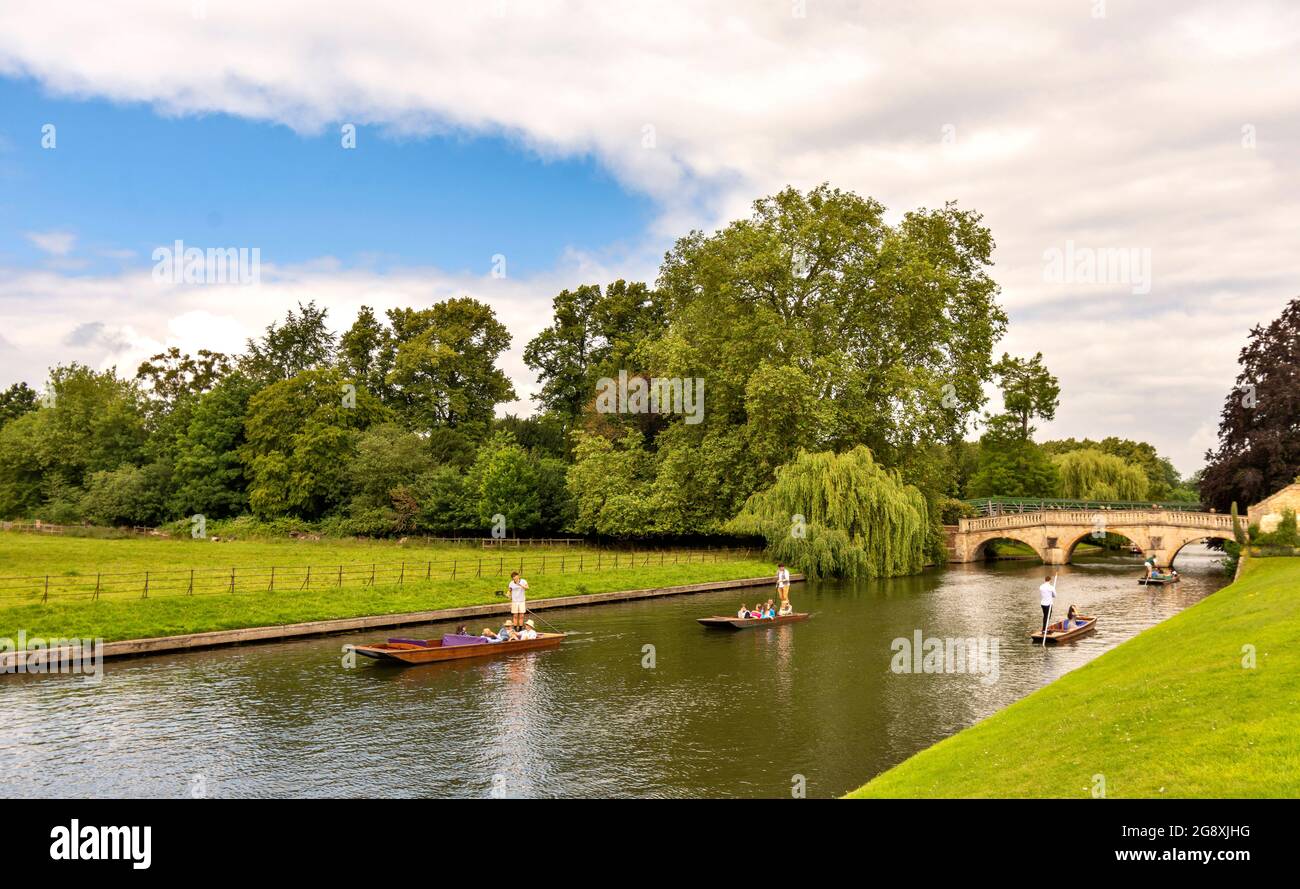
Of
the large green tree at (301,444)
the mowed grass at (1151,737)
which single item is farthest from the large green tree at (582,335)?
the mowed grass at (1151,737)

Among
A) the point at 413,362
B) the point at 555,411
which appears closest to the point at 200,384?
the point at 413,362

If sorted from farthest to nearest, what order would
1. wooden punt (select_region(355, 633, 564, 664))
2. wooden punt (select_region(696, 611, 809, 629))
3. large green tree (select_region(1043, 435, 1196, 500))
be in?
large green tree (select_region(1043, 435, 1196, 500)), wooden punt (select_region(696, 611, 809, 629)), wooden punt (select_region(355, 633, 564, 664))

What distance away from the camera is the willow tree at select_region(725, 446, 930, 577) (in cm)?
5119

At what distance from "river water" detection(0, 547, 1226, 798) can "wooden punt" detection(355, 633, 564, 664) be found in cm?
36

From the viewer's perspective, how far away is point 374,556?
5406 cm

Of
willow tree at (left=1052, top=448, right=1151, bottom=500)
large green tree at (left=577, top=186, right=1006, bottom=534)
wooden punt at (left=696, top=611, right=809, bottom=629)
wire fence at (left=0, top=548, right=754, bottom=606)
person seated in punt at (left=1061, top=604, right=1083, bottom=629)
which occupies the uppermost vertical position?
large green tree at (left=577, top=186, right=1006, bottom=534)

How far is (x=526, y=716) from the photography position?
60.4 feet

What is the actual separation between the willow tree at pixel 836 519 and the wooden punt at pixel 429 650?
2802 cm

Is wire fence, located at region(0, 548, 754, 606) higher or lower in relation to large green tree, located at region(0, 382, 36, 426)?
lower

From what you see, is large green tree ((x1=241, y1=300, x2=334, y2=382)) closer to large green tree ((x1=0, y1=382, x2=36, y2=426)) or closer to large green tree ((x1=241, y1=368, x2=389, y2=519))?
large green tree ((x1=241, y1=368, x2=389, y2=519))

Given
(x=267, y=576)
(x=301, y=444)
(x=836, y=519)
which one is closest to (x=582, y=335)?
(x=301, y=444)

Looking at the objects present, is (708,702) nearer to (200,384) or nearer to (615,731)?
(615,731)

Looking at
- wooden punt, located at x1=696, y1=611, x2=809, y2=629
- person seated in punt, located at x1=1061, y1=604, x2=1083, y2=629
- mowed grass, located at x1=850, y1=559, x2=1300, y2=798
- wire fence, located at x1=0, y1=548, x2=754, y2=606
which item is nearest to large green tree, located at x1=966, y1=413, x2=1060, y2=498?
wire fence, located at x1=0, y1=548, x2=754, y2=606

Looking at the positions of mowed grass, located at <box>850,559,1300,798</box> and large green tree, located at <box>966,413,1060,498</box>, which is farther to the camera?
large green tree, located at <box>966,413,1060,498</box>
